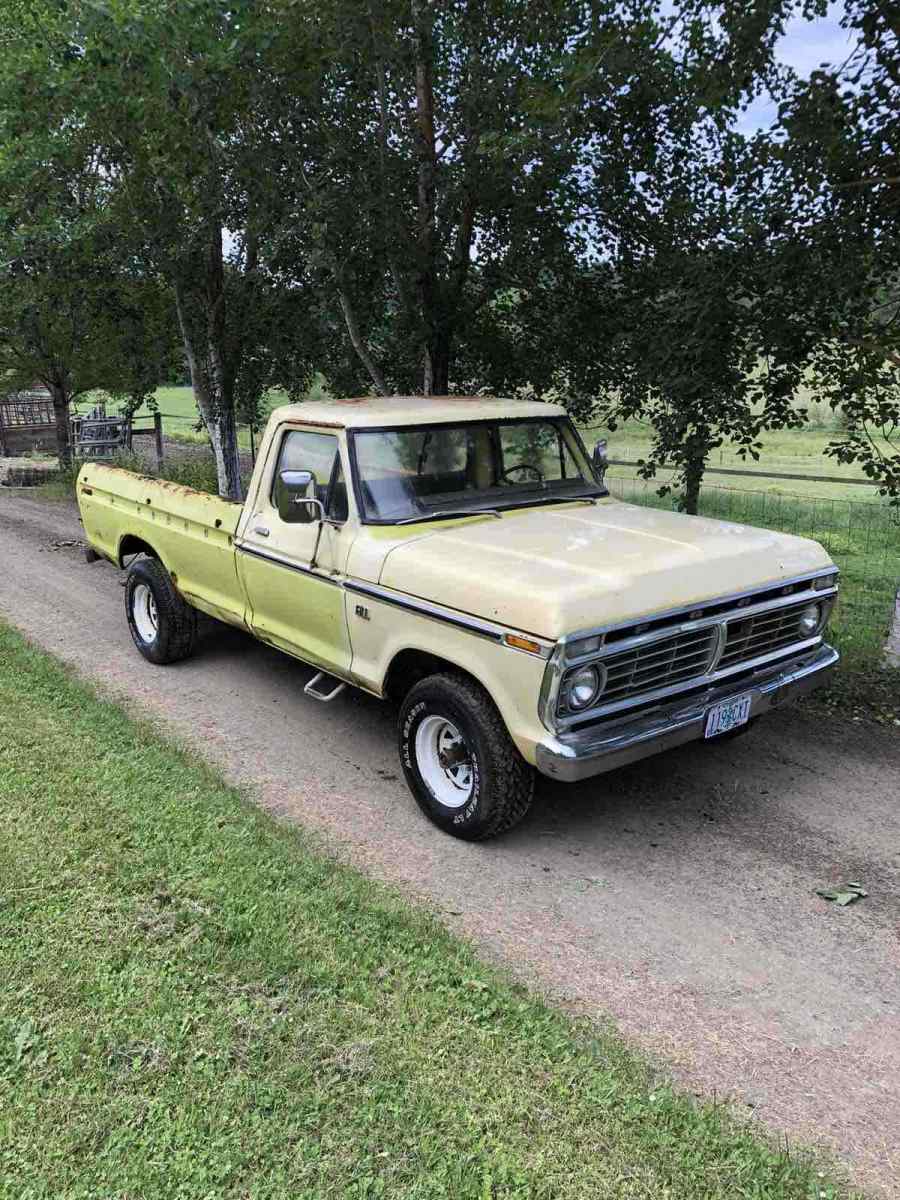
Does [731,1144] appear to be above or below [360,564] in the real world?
below

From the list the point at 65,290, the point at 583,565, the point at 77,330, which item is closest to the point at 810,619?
the point at 583,565

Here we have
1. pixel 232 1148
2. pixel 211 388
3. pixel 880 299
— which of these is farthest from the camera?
pixel 211 388

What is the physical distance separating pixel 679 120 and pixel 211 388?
7.87 metres

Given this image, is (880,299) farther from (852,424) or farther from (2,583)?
→ (2,583)

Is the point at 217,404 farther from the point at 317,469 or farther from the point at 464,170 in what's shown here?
the point at 317,469

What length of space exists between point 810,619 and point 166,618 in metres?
4.48

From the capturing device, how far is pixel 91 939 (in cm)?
346

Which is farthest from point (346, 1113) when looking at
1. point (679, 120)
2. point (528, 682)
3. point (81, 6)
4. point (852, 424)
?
point (81, 6)

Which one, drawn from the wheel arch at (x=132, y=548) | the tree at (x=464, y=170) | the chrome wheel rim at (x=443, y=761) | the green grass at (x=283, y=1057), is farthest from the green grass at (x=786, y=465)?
the green grass at (x=283, y=1057)

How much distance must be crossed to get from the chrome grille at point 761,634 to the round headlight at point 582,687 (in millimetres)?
871

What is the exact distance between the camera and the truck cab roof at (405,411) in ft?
17.1

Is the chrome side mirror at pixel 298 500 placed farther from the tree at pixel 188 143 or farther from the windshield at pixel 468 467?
the tree at pixel 188 143

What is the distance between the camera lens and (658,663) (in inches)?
161

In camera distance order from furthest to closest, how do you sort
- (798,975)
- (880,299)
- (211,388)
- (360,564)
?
(211,388) < (880,299) < (360,564) < (798,975)
